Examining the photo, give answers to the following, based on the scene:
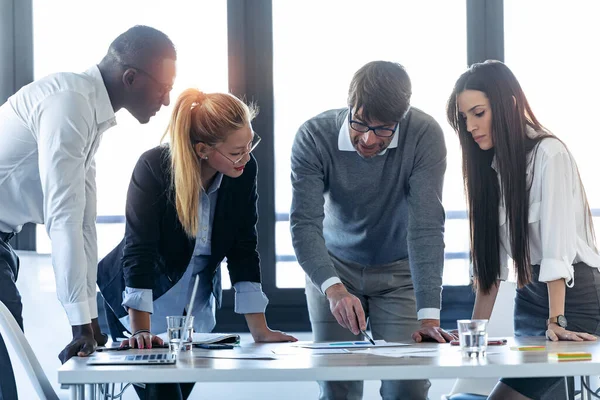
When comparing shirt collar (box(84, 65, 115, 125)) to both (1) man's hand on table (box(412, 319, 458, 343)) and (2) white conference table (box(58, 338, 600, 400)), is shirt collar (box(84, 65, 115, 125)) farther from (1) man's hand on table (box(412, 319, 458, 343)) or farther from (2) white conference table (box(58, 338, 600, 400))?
(1) man's hand on table (box(412, 319, 458, 343))

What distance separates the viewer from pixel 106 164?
373 cm

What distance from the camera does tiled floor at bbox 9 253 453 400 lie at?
3.47 metres

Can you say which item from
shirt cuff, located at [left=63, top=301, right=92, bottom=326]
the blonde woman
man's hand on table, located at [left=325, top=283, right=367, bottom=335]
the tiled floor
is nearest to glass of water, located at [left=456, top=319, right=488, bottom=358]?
man's hand on table, located at [left=325, top=283, right=367, bottom=335]

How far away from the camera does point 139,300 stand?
2.14 meters

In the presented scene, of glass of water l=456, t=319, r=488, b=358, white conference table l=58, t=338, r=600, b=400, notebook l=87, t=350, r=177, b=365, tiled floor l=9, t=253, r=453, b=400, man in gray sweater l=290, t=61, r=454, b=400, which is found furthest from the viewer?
tiled floor l=9, t=253, r=453, b=400

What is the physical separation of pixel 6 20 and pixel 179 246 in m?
2.06

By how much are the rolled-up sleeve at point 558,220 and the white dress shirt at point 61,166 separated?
3.79 feet

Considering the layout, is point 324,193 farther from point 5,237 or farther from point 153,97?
point 5,237

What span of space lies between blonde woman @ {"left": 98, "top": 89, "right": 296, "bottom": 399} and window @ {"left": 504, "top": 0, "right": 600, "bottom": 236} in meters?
1.81

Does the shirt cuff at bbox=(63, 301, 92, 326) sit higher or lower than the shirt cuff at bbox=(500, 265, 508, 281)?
lower

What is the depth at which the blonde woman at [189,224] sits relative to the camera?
221 cm

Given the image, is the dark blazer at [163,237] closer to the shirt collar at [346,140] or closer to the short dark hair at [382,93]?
the shirt collar at [346,140]

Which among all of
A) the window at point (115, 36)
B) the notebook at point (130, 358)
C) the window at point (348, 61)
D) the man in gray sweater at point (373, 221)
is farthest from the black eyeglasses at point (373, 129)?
the window at point (115, 36)

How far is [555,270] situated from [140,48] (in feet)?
4.01
